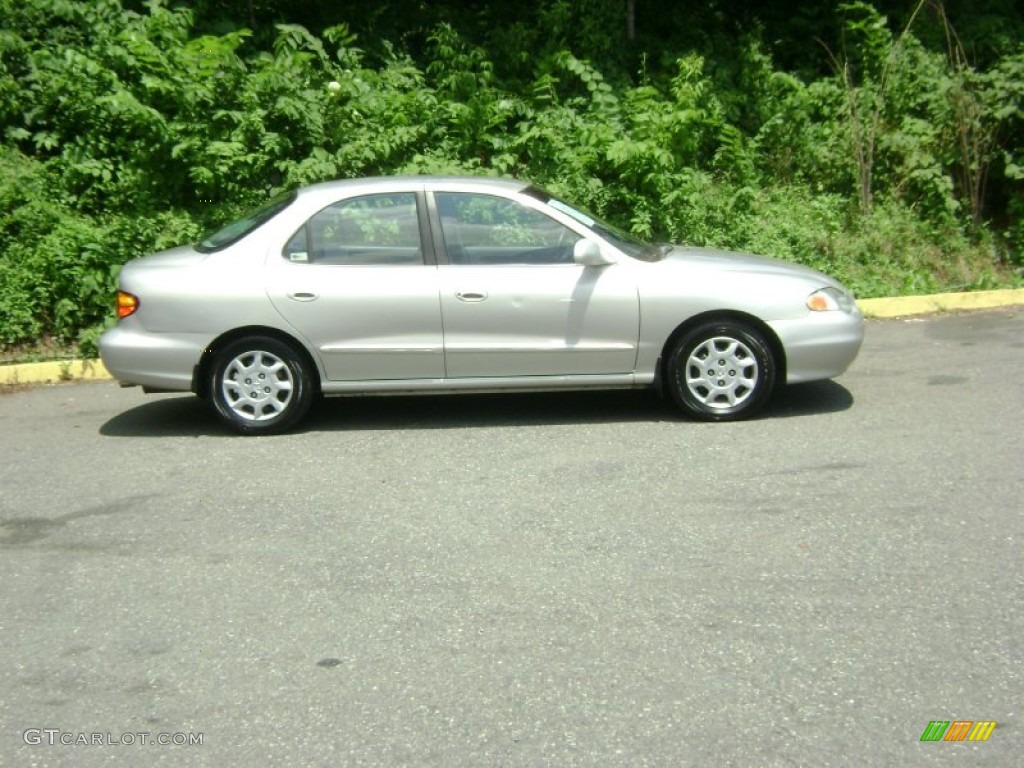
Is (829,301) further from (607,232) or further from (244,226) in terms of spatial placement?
(244,226)

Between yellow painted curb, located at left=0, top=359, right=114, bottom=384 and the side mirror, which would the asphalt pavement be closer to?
the side mirror

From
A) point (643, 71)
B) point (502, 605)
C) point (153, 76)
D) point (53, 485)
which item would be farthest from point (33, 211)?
point (502, 605)

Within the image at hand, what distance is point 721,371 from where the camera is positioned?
777cm

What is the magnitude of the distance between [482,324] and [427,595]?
280 cm

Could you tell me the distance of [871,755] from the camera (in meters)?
3.85

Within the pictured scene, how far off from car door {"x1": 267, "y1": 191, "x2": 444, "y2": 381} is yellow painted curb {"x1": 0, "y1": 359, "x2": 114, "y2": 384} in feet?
9.15

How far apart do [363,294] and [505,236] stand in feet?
3.13

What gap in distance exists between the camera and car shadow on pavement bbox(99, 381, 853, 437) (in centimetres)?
807

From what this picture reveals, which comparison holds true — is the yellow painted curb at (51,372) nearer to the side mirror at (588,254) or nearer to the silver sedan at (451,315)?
the silver sedan at (451,315)

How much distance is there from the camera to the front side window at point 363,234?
25.5 ft

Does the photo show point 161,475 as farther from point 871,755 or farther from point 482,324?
point 871,755

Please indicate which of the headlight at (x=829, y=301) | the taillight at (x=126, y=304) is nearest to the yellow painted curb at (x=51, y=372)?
the taillight at (x=126, y=304)

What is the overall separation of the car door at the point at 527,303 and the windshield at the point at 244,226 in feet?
3.44
